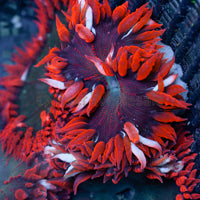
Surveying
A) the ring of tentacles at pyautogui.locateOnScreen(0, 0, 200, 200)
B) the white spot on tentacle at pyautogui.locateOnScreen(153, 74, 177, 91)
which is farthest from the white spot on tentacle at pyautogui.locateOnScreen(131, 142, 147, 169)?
the white spot on tentacle at pyautogui.locateOnScreen(153, 74, 177, 91)

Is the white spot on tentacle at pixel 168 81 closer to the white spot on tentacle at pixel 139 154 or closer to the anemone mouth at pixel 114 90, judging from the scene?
the anemone mouth at pixel 114 90

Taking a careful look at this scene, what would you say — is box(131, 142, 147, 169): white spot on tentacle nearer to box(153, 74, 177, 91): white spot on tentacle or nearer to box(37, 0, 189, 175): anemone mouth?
box(37, 0, 189, 175): anemone mouth

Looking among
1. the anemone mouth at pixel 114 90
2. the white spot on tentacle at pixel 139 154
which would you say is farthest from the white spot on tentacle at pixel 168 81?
the white spot on tentacle at pixel 139 154

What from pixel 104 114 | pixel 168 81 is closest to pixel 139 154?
pixel 104 114

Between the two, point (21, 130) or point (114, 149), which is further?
point (21, 130)

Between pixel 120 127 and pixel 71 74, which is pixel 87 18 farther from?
pixel 120 127

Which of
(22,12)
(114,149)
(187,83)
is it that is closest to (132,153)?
(114,149)

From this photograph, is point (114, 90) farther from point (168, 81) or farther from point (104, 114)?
point (168, 81)

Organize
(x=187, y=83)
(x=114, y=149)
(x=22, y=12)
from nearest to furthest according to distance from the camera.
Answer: (x=114, y=149), (x=187, y=83), (x=22, y=12)

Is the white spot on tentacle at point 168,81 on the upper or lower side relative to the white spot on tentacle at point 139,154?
upper
